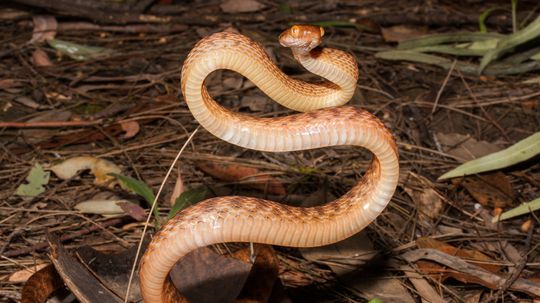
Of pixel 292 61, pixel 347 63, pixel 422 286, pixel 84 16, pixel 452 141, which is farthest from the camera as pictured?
pixel 84 16

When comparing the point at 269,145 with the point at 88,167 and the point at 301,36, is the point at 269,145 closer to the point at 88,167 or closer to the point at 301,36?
the point at 301,36

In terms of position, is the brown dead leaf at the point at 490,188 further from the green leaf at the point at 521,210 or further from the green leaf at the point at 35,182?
the green leaf at the point at 35,182

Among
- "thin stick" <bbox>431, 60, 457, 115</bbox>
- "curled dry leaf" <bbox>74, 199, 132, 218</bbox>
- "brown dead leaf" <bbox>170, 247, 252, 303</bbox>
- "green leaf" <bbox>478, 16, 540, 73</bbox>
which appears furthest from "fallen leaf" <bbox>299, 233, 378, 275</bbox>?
"green leaf" <bbox>478, 16, 540, 73</bbox>

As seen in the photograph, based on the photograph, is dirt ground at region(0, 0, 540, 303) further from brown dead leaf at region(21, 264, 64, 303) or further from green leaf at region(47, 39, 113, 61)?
brown dead leaf at region(21, 264, 64, 303)

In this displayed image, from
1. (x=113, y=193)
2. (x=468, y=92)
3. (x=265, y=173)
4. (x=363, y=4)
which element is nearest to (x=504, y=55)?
(x=468, y=92)

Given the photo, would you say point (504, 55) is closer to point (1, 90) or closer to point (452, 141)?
point (452, 141)

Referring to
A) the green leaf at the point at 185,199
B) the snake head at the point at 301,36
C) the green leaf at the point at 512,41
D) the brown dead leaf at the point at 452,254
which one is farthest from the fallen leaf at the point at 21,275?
the green leaf at the point at 512,41
